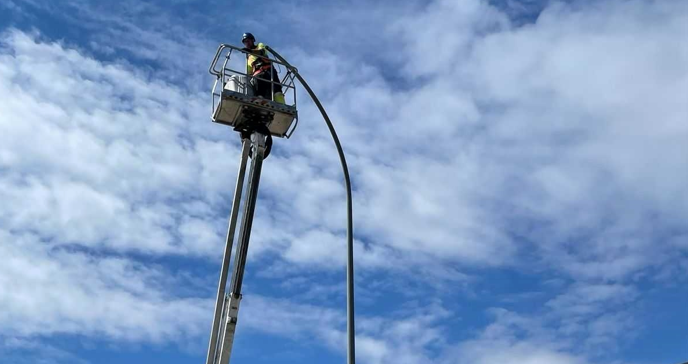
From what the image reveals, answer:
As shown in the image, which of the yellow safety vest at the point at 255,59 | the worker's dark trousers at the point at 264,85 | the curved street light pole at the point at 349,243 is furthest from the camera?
the yellow safety vest at the point at 255,59

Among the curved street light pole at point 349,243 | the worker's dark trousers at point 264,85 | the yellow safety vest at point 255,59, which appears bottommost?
the curved street light pole at point 349,243

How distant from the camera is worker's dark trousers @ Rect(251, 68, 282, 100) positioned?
16547 millimetres

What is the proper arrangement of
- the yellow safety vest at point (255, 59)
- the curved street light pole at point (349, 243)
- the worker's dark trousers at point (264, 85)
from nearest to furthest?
the curved street light pole at point (349, 243), the worker's dark trousers at point (264, 85), the yellow safety vest at point (255, 59)

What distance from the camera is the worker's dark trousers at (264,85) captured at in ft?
54.3

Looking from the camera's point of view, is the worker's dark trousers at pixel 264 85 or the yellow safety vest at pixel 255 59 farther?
the yellow safety vest at pixel 255 59

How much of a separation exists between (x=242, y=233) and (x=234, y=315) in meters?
1.41

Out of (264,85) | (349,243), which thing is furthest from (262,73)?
(349,243)

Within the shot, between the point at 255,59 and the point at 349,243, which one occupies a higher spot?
the point at 255,59

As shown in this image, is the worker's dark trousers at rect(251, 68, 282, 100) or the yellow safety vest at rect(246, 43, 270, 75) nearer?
the worker's dark trousers at rect(251, 68, 282, 100)

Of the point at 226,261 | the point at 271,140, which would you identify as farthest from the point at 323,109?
the point at 226,261

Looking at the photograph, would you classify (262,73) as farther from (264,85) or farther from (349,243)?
(349,243)

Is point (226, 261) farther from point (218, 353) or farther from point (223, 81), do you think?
point (223, 81)

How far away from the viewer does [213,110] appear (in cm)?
1622

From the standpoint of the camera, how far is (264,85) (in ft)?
Answer: 54.9
